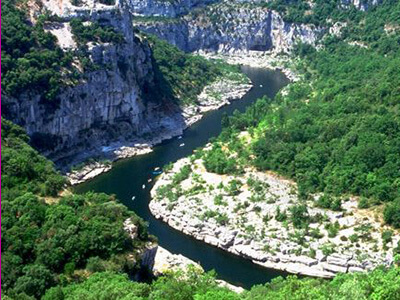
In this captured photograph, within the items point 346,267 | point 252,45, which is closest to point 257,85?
point 252,45

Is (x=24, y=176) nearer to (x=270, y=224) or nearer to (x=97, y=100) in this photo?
(x=270, y=224)

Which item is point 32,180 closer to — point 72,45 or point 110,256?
point 110,256

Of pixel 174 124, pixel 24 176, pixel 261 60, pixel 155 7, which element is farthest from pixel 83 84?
pixel 261 60

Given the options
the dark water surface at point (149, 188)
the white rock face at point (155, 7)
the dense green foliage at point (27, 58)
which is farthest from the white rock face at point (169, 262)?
the white rock face at point (155, 7)

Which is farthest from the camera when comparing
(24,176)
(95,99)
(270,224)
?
(95,99)

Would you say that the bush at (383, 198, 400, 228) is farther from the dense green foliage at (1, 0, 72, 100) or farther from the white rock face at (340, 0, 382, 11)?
the white rock face at (340, 0, 382, 11)

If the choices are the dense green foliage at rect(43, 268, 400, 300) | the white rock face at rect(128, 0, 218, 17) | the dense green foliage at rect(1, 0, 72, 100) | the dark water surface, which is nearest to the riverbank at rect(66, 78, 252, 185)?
the dark water surface
